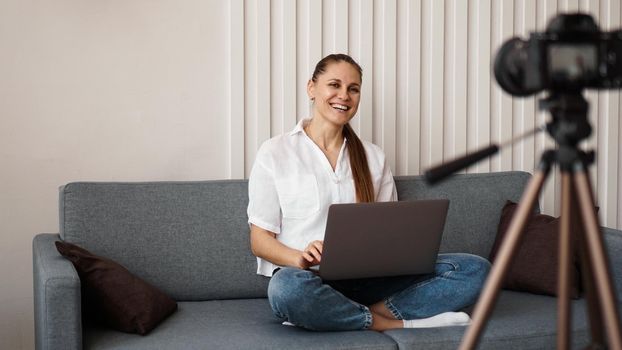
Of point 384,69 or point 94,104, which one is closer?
point 94,104

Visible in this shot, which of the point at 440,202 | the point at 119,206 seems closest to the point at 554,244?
the point at 440,202

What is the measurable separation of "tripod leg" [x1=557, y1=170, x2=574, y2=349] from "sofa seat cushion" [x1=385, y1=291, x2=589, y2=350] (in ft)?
3.20

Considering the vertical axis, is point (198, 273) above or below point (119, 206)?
below

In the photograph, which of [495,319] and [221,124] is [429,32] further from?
[495,319]

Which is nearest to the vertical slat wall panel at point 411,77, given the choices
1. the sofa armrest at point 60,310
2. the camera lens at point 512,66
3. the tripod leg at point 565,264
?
the sofa armrest at point 60,310

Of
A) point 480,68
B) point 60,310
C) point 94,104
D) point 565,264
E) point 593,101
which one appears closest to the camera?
point 565,264

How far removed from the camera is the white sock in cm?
267

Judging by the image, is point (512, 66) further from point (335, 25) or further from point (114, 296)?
point (335, 25)

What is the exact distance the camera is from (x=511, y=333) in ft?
8.41

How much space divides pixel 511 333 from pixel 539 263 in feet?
1.81

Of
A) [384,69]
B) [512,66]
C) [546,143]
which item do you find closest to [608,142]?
[546,143]

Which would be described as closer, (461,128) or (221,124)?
(221,124)

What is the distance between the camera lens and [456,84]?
3613 millimetres

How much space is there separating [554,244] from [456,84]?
0.87 metres
